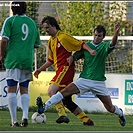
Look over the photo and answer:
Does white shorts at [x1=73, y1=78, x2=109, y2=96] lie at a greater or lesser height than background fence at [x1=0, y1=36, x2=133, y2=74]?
greater

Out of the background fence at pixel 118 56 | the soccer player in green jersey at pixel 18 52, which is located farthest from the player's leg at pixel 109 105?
the background fence at pixel 118 56

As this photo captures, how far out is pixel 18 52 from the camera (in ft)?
32.7

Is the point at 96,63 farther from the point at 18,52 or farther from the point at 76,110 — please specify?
the point at 18,52

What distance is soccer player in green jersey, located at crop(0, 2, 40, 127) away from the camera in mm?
9930

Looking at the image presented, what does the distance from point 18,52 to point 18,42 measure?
0.15 metres

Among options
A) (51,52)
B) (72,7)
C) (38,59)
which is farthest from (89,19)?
(51,52)

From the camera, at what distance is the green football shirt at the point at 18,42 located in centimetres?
995

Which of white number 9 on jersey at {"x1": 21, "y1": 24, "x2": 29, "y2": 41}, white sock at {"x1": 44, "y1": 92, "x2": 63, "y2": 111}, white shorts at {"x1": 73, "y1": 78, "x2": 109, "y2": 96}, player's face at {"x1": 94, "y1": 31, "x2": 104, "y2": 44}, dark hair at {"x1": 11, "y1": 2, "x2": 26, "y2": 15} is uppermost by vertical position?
dark hair at {"x1": 11, "y1": 2, "x2": 26, "y2": 15}

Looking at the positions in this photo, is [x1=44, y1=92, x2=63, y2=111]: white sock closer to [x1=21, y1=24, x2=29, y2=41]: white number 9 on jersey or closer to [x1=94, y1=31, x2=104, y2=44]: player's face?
[x1=94, y1=31, x2=104, y2=44]: player's face

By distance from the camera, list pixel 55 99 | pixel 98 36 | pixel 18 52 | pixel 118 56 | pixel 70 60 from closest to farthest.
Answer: pixel 18 52, pixel 55 99, pixel 98 36, pixel 70 60, pixel 118 56

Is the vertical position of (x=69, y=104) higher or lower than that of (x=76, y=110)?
higher

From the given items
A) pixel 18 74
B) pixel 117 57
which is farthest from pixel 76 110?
pixel 117 57

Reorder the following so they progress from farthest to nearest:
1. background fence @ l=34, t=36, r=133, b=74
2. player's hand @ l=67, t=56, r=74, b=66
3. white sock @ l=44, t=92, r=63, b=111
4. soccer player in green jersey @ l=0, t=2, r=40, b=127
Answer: background fence @ l=34, t=36, r=133, b=74, player's hand @ l=67, t=56, r=74, b=66, white sock @ l=44, t=92, r=63, b=111, soccer player in green jersey @ l=0, t=2, r=40, b=127

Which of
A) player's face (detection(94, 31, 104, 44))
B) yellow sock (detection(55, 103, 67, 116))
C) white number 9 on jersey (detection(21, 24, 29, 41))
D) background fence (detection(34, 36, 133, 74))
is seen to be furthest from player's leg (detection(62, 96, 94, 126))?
background fence (detection(34, 36, 133, 74))
